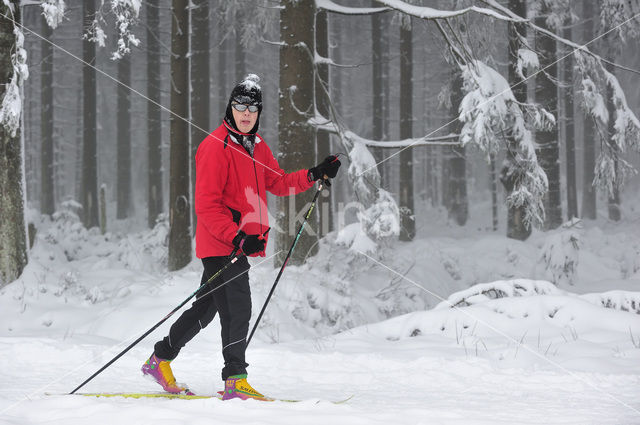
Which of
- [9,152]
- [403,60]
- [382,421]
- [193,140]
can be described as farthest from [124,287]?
[403,60]

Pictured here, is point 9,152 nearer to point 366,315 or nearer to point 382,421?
point 366,315

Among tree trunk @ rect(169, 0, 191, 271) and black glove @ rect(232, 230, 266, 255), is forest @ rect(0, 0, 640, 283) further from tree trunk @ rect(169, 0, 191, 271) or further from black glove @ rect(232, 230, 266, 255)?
black glove @ rect(232, 230, 266, 255)

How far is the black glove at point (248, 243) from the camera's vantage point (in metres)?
3.41

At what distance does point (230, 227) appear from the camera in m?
3.50

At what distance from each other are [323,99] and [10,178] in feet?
16.3

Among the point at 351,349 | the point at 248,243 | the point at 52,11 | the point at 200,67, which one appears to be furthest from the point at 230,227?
the point at 200,67

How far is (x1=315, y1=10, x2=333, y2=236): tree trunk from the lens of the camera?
30.8ft

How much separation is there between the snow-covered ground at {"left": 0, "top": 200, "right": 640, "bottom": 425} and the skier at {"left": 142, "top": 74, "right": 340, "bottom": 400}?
1.18 feet

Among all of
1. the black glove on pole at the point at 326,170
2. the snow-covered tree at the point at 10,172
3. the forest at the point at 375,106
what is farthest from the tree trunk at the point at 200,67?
the black glove on pole at the point at 326,170

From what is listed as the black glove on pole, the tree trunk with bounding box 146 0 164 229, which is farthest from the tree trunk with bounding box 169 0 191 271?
the black glove on pole

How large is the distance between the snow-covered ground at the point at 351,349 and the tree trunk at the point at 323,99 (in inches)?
51.5

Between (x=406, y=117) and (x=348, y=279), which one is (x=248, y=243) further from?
(x=406, y=117)

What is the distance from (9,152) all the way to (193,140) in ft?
21.5

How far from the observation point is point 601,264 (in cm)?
1173
